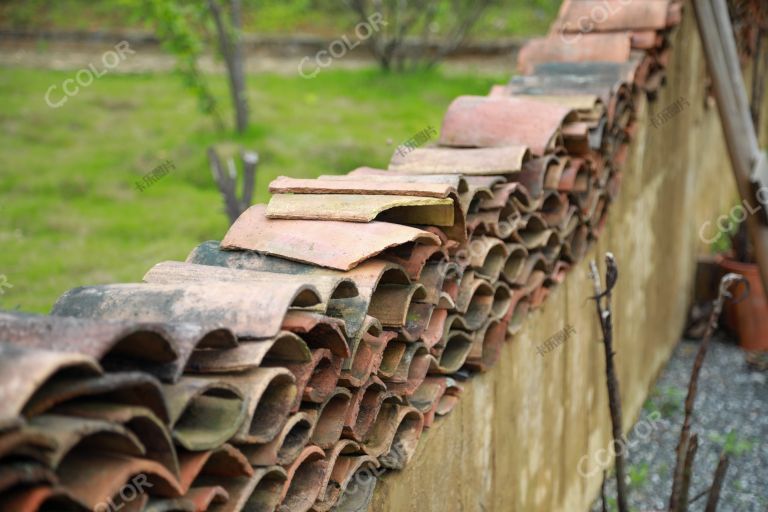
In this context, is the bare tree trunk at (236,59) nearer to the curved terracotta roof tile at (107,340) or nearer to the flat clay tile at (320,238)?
the flat clay tile at (320,238)

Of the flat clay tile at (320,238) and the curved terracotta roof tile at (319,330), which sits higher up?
the flat clay tile at (320,238)

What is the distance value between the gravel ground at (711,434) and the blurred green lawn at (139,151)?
100.0 inches

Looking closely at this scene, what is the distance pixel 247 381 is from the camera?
189 centimetres

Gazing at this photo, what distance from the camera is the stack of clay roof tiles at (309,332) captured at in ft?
4.91

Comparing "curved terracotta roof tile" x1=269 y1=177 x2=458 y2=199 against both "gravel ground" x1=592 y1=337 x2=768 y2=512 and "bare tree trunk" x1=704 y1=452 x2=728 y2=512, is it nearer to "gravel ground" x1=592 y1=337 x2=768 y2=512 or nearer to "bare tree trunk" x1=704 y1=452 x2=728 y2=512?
"bare tree trunk" x1=704 y1=452 x2=728 y2=512

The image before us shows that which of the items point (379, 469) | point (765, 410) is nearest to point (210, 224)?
point (765, 410)

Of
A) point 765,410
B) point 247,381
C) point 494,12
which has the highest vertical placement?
point 494,12

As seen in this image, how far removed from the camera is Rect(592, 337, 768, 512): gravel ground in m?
5.16

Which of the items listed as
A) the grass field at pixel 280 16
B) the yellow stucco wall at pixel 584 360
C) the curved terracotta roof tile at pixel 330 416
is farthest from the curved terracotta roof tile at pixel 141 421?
the grass field at pixel 280 16

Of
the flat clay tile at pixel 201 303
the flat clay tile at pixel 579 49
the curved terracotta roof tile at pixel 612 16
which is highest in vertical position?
the curved terracotta roof tile at pixel 612 16

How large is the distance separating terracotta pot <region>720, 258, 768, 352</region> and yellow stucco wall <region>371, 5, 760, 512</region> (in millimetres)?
426

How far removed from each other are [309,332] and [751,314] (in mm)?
5767

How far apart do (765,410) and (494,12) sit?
10.2 m

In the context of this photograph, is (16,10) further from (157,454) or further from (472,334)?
(157,454)
